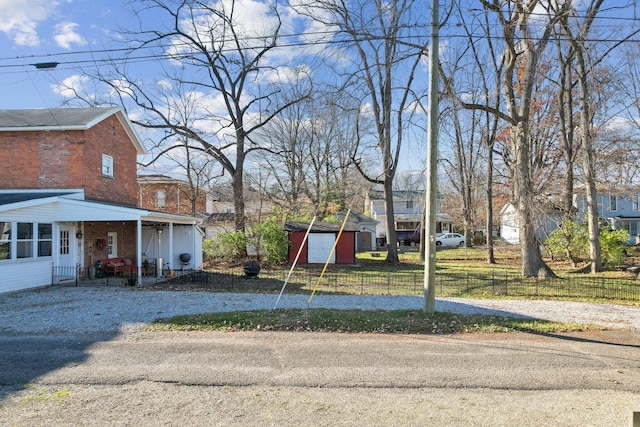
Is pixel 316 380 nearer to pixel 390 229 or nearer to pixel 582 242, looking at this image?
pixel 390 229

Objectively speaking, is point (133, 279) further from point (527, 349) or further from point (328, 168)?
point (328, 168)

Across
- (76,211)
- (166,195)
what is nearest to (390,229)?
(76,211)

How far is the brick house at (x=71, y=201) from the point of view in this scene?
14631 mm

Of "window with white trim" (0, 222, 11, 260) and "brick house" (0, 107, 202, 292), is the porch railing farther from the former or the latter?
"window with white trim" (0, 222, 11, 260)

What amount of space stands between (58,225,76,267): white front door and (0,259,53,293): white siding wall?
82 centimetres

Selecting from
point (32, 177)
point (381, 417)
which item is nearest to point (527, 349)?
point (381, 417)

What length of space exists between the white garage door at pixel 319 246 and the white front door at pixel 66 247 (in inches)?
515

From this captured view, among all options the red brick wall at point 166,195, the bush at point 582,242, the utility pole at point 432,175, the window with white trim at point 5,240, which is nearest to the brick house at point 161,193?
the red brick wall at point 166,195

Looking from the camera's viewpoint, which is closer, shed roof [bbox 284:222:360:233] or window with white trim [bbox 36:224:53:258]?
window with white trim [bbox 36:224:53:258]

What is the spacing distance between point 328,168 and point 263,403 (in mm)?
35958

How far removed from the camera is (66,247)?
16.8 meters

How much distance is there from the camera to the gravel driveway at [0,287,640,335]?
30.0 feet

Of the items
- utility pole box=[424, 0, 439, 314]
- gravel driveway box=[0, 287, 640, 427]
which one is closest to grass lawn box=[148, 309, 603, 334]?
gravel driveway box=[0, 287, 640, 427]

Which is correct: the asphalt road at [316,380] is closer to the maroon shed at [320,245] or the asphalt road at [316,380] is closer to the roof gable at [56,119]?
the roof gable at [56,119]
